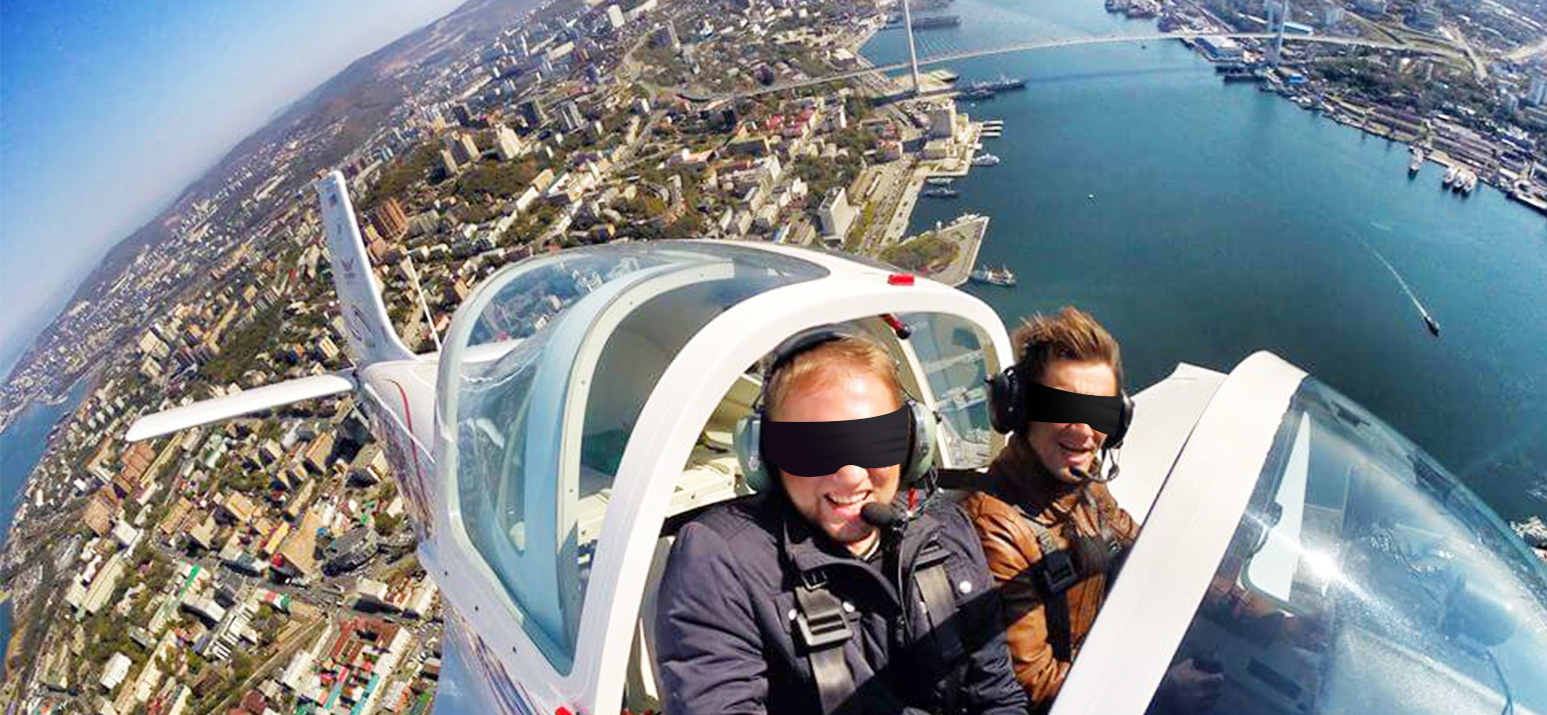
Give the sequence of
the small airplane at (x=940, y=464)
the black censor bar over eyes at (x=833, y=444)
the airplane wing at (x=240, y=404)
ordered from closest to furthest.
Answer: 1. the small airplane at (x=940, y=464)
2. the black censor bar over eyes at (x=833, y=444)
3. the airplane wing at (x=240, y=404)

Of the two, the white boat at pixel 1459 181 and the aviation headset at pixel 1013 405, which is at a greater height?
the aviation headset at pixel 1013 405

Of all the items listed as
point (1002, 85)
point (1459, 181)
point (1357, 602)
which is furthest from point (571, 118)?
point (1357, 602)

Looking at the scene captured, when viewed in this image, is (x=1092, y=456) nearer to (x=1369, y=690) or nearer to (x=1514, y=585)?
(x=1369, y=690)

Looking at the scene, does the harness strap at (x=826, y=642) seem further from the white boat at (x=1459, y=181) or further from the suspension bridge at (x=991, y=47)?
the suspension bridge at (x=991, y=47)

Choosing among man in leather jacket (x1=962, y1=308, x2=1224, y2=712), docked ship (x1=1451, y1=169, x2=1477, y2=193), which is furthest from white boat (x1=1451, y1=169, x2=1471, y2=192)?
man in leather jacket (x1=962, y1=308, x2=1224, y2=712)

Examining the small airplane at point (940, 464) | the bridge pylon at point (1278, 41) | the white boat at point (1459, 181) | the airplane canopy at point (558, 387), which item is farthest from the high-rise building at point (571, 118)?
the small airplane at point (940, 464)

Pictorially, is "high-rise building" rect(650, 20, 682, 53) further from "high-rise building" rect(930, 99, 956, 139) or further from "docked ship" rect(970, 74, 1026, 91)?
"high-rise building" rect(930, 99, 956, 139)
